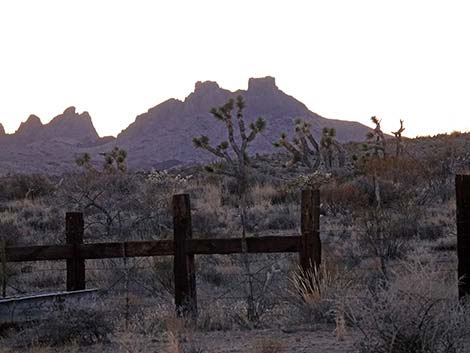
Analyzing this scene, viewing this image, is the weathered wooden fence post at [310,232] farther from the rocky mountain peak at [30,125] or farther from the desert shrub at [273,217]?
the rocky mountain peak at [30,125]

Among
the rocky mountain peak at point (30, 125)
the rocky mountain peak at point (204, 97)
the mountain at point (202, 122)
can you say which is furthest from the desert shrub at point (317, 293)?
the rocky mountain peak at point (30, 125)

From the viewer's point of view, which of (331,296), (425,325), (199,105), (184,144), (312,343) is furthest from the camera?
(199,105)

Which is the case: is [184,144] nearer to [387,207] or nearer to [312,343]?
[387,207]

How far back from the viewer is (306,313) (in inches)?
395

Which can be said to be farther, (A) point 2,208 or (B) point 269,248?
(A) point 2,208

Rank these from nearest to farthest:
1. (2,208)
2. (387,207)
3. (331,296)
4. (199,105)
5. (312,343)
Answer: (312,343) < (331,296) < (387,207) < (2,208) < (199,105)

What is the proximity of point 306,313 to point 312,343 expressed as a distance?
1.39 m

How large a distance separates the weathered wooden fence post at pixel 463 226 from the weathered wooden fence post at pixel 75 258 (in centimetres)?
483

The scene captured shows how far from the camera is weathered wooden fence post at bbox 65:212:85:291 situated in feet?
36.5

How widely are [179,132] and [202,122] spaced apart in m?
5.15

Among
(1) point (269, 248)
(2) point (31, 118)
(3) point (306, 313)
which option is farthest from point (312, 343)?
(2) point (31, 118)

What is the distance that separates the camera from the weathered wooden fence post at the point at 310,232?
10469 millimetres

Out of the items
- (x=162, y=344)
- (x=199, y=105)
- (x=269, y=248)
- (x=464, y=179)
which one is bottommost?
(x=162, y=344)

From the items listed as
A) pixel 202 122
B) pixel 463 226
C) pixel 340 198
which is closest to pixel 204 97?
pixel 202 122
